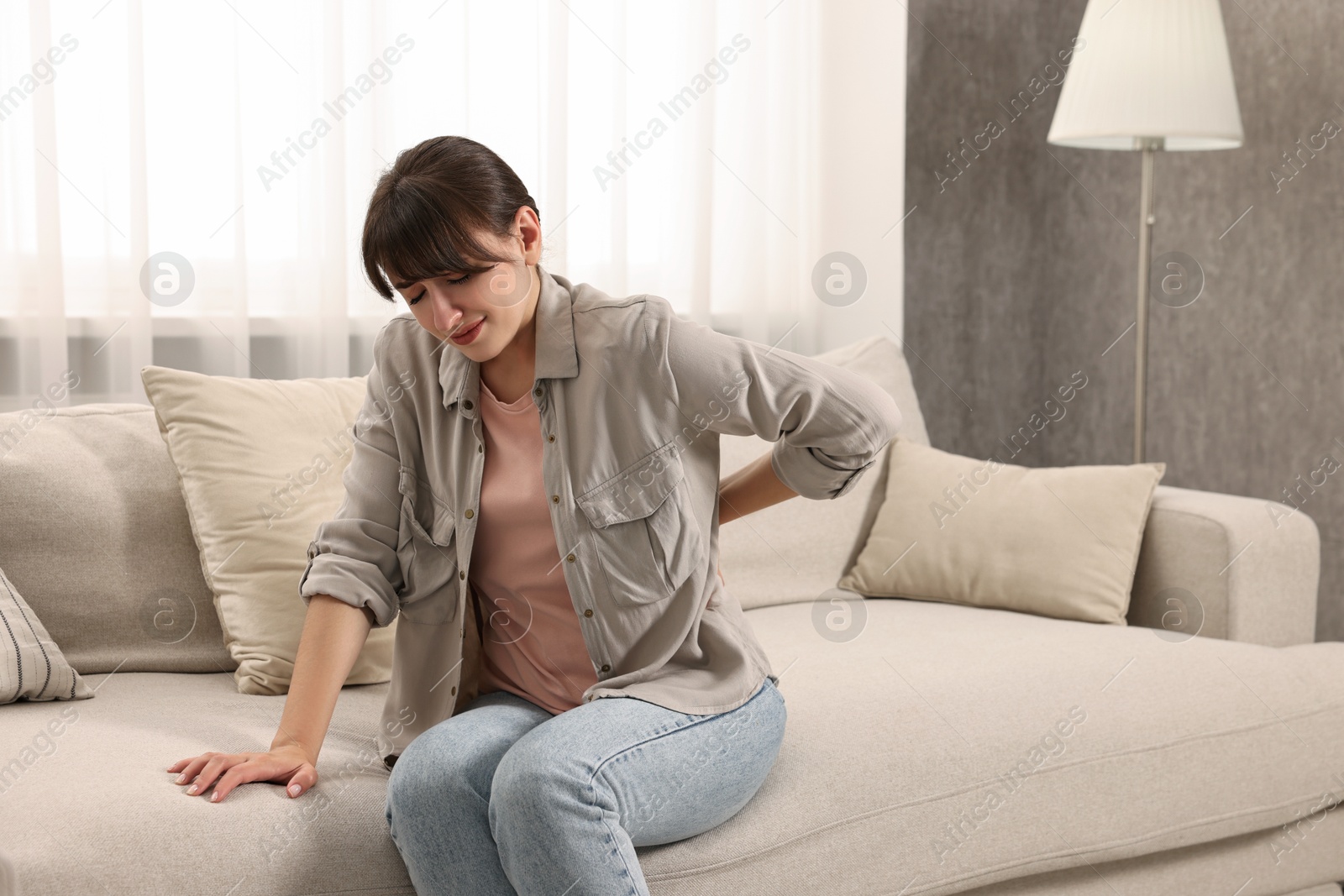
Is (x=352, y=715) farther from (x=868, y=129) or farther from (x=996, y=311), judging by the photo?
(x=996, y=311)

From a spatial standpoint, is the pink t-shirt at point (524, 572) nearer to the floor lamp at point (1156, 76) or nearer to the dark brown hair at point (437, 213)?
the dark brown hair at point (437, 213)

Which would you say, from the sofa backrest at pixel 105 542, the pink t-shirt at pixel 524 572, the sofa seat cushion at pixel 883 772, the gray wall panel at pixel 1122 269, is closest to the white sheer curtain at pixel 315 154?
the sofa backrest at pixel 105 542

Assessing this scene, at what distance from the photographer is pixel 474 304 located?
1.23 meters

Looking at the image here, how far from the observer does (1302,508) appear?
2584mm

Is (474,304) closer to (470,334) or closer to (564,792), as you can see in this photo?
(470,334)

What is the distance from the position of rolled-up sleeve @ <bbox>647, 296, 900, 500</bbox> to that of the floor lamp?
1387 mm

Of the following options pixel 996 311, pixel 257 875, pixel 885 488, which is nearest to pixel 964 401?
pixel 996 311

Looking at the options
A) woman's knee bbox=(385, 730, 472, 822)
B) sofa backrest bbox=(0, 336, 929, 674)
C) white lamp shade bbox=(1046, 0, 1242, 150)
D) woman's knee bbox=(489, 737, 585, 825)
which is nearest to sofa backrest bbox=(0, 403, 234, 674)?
sofa backrest bbox=(0, 336, 929, 674)

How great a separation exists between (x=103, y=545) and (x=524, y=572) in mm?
682

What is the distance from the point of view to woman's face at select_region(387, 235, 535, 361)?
121 cm

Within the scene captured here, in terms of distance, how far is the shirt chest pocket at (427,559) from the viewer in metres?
1.34

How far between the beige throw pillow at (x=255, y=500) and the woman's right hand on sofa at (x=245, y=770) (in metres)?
0.35

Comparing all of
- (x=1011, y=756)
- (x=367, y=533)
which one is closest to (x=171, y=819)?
(x=367, y=533)

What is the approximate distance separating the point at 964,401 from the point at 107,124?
2.10 metres
